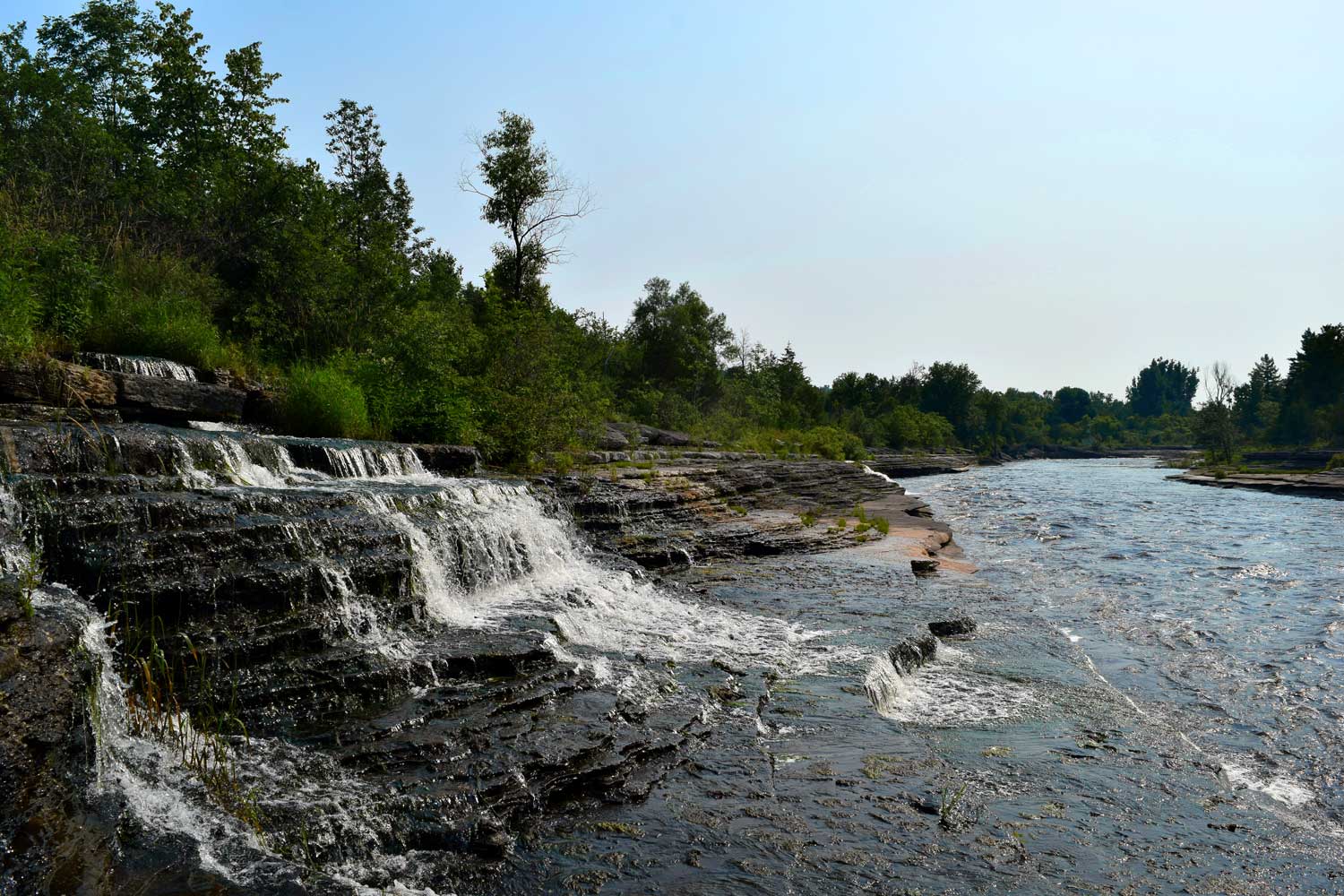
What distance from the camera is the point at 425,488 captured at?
37.1 ft

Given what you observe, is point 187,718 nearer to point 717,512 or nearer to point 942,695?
point 942,695

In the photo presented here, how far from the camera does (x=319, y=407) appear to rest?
15.0 meters

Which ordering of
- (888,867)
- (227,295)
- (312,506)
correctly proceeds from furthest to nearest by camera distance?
(227,295)
(312,506)
(888,867)

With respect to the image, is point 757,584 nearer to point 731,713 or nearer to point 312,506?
point 731,713

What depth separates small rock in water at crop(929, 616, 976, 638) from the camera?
399 inches

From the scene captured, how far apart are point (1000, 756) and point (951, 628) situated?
4.02 m

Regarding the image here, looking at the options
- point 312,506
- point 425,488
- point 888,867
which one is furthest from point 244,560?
point 888,867

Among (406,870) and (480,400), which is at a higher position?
(480,400)

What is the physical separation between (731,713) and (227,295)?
19943 mm

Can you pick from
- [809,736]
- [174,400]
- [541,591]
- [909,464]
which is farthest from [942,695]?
[909,464]

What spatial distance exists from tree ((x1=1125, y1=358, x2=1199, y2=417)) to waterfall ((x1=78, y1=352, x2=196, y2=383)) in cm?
19591

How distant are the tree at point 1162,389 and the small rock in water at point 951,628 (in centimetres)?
19120

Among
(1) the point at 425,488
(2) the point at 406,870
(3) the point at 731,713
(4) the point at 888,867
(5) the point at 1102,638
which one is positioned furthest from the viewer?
(1) the point at 425,488

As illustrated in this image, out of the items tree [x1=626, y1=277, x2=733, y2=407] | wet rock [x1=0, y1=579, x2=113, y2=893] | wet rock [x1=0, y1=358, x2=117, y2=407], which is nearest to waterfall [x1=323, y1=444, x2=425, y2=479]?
wet rock [x1=0, y1=358, x2=117, y2=407]
